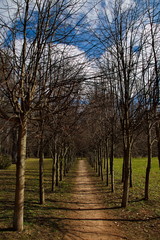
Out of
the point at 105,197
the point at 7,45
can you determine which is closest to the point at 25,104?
the point at 7,45

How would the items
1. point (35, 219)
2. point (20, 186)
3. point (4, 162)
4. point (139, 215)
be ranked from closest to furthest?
point (20, 186)
point (35, 219)
point (139, 215)
point (4, 162)

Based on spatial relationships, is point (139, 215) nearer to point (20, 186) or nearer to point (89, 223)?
point (89, 223)

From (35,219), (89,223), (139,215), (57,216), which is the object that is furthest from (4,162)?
(139,215)

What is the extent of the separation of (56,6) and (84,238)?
5.77 meters

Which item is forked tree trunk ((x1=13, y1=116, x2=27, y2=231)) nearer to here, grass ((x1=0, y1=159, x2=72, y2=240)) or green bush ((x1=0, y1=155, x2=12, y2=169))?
grass ((x1=0, y1=159, x2=72, y2=240))

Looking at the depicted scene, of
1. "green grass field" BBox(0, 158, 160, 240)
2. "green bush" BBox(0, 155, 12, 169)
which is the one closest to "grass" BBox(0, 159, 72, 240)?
"green grass field" BBox(0, 158, 160, 240)

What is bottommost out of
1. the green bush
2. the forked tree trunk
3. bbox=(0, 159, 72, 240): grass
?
the green bush

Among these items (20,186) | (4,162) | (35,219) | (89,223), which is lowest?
(4,162)

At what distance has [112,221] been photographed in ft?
19.4

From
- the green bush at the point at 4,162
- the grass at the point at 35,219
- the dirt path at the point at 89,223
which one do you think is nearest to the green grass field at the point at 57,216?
the grass at the point at 35,219

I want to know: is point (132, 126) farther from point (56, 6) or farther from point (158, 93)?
point (56, 6)

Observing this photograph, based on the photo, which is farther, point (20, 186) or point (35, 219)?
point (35, 219)

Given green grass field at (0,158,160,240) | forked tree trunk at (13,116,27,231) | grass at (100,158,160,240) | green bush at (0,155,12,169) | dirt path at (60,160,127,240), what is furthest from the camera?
green bush at (0,155,12,169)

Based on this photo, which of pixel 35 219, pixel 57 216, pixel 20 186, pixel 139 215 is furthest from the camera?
pixel 139 215
